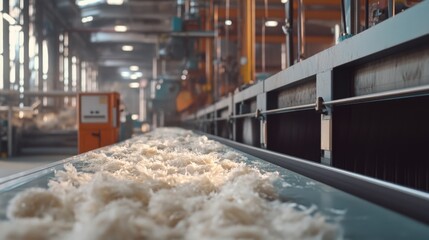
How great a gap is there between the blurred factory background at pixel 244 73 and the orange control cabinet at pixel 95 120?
97 millimetres

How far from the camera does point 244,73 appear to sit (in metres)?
4.82

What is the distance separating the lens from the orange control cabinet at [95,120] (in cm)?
507

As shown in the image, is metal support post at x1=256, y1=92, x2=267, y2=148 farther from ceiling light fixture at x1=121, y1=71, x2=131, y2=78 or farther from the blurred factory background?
ceiling light fixture at x1=121, y1=71, x2=131, y2=78

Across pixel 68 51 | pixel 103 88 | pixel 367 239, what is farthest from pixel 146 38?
pixel 367 239

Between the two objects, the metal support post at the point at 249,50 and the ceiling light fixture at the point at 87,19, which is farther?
the ceiling light fixture at the point at 87,19

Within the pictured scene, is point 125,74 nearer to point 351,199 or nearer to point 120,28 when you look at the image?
point 120,28

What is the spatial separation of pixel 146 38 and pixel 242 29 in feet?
22.8

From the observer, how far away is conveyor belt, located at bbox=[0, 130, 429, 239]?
676 mm

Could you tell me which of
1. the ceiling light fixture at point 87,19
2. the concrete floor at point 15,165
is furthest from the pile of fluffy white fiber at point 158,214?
the ceiling light fixture at point 87,19

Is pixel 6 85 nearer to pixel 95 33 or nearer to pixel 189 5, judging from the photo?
pixel 189 5

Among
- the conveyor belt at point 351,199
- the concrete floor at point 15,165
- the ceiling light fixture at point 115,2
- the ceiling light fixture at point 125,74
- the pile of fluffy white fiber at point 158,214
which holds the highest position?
the ceiling light fixture at point 115,2

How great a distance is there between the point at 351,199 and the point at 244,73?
3975 millimetres

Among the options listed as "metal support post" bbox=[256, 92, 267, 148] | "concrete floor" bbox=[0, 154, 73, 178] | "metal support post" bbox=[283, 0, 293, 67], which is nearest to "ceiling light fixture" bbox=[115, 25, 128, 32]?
"concrete floor" bbox=[0, 154, 73, 178]

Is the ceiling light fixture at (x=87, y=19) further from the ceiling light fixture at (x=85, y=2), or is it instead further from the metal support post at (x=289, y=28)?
the metal support post at (x=289, y=28)
